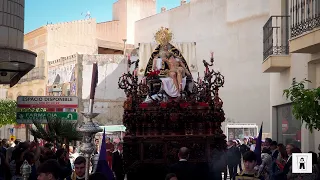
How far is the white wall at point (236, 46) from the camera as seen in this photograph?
41.1 m

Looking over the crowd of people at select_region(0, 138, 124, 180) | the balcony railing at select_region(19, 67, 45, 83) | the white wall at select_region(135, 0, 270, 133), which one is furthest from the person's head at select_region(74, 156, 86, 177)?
the balcony railing at select_region(19, 67, 45, 83)

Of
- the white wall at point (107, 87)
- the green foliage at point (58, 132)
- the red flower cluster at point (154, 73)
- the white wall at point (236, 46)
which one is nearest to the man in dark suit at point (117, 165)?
the green foliage at point (58, 132)

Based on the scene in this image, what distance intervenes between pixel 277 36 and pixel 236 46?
25.5 m

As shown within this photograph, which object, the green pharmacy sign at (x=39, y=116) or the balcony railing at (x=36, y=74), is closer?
the green pharmacy sign at (x=39, y=116)

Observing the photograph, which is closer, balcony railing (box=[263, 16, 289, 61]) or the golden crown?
balcony railing (box=[263, 16, 289, 61])

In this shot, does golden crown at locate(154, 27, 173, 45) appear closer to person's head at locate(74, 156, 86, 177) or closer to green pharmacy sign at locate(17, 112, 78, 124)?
green pharmacy sign at locate(17, 112, 78, 124)

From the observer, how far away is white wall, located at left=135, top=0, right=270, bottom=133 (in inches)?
1619

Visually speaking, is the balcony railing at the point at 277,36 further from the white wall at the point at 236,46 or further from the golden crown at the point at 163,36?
the white wall at the point at 236,46

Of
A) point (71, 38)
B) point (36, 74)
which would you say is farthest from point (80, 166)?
point (36, 74)

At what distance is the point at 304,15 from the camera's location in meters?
14.9

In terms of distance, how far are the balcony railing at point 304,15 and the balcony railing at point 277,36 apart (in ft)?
4.22

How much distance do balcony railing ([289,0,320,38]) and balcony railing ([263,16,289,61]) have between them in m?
1.29

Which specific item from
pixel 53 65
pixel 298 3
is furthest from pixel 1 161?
pixel 53 65

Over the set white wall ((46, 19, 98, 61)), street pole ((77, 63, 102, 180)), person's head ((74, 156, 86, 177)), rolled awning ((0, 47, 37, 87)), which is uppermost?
white wall ((46, 19, 98, 61))
